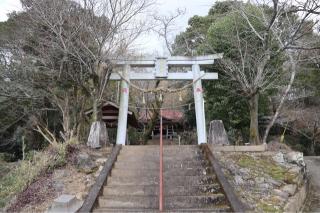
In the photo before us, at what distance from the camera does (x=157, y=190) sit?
7785 mm

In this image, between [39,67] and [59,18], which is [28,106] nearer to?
[39,67]

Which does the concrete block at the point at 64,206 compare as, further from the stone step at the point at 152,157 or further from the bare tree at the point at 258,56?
the bare tree at the point at 258,56

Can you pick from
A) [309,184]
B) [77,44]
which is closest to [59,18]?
[77,44]

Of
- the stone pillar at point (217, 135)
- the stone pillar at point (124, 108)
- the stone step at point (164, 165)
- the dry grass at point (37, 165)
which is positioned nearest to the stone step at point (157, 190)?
the stone step at point (164, 165)

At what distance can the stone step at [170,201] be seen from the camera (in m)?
7.27

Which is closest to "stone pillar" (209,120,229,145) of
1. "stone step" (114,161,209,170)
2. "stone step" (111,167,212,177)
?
"stone step" (114,161,209,170)

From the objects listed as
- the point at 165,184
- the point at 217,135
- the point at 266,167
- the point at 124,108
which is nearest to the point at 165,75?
the point at 124,108

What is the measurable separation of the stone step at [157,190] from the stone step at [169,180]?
0.18 m

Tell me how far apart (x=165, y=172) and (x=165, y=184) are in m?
0.66

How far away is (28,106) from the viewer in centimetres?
1786

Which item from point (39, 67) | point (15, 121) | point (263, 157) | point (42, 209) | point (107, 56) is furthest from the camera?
point (15, 121)

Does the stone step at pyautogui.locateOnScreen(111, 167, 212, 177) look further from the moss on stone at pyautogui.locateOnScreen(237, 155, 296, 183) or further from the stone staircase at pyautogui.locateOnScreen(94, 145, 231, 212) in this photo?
the moss on stone at pyautogui.locateOnScreen(237, 155, 296, 183)

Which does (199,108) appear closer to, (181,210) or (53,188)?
(53,188)

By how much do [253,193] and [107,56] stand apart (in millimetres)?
5775
